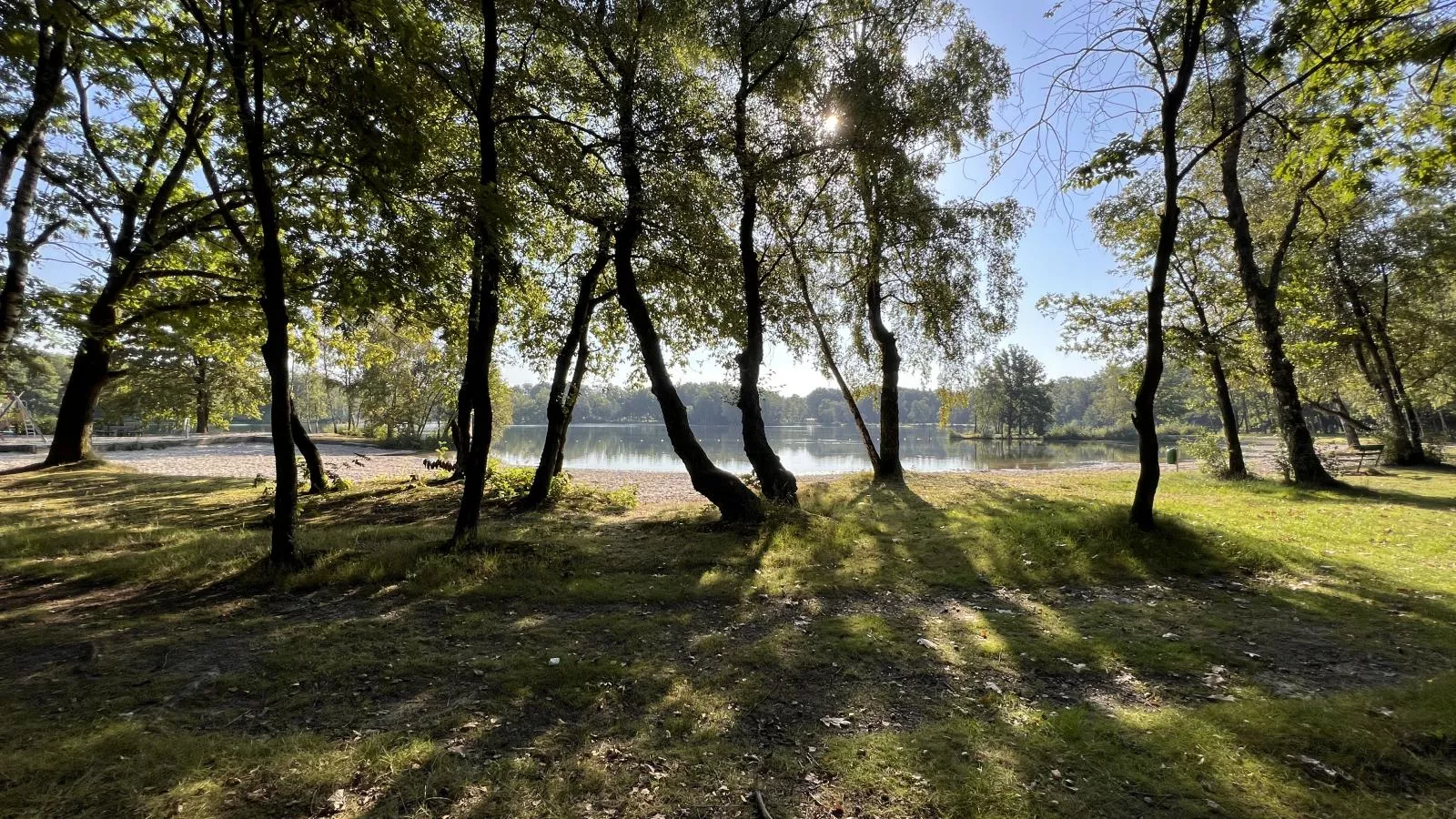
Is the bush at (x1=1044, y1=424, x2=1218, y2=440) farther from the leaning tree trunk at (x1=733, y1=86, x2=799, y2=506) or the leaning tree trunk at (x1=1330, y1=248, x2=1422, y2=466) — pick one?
the leaning tree trunk at (x1=733, y1=86, x2=799, y2=506)

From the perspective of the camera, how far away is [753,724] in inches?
141

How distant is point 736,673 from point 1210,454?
18.7m

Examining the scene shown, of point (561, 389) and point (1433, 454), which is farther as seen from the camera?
point (1433, 454)

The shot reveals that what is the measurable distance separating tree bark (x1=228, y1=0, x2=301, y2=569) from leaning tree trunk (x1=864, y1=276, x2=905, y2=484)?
12795 millimetres

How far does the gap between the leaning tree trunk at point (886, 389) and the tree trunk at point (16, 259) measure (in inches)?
659

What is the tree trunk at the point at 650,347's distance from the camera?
900 cm

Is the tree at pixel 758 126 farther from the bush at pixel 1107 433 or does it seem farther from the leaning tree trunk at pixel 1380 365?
the bush at pixel 1107 433

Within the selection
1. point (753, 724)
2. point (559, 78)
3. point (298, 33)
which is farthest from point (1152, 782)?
point (559, 78)

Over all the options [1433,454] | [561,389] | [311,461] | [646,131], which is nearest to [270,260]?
[646,131]

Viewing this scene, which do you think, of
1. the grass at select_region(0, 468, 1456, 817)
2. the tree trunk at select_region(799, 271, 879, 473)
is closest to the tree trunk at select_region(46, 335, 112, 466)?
the grass at select_region(0, 468, 1456, 817)

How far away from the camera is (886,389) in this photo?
16.0m

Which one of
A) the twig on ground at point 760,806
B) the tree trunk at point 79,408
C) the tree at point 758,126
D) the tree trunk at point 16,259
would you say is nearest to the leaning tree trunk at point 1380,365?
the tree at point 758,126

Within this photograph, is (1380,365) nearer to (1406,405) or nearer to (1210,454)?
(1406,405)

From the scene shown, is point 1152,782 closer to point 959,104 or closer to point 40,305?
point 959,104
